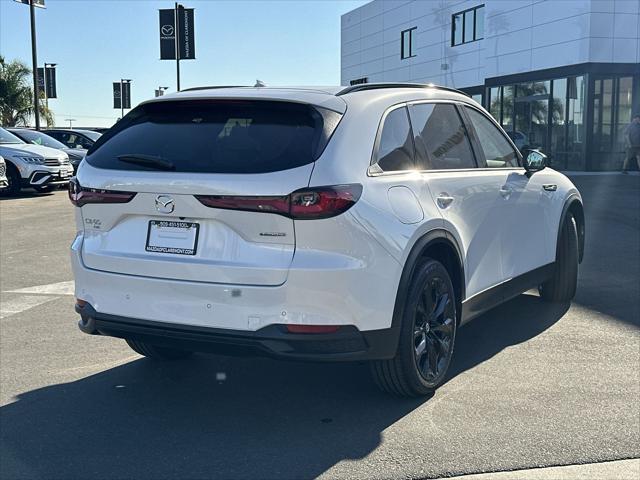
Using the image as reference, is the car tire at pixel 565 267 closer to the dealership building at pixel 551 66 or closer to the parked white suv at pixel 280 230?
the parked white suv at pixel 280 230

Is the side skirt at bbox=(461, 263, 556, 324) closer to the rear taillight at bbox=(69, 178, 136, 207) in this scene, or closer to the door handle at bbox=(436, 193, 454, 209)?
the door handle at bbox=(436, 193, 454, 209)

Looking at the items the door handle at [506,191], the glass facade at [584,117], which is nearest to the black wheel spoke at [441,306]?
the door handle at [506,191]

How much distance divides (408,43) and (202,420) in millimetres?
41307

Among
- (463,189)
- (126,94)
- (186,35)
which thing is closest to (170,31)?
(186,35)

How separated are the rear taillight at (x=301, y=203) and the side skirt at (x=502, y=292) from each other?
148 centimetres

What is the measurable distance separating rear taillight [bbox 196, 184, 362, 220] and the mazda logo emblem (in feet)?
0.91

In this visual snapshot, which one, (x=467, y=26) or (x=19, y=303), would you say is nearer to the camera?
(x=19, y=303)

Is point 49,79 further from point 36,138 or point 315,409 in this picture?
point 315,409

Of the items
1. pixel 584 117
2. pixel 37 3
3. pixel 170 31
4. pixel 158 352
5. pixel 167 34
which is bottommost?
pixel 158 352

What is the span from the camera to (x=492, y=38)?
32562 millimetres

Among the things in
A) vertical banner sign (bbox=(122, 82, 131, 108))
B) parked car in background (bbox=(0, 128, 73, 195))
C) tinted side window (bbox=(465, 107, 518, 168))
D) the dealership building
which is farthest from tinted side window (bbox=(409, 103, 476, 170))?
vertical banner sign (bbox=(122, 82, 131, 108))

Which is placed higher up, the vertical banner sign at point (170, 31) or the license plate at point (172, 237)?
the vertical banner sign at point (170, 31)

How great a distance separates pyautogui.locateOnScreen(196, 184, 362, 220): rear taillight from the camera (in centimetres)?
352

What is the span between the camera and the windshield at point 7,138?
18.3 m
